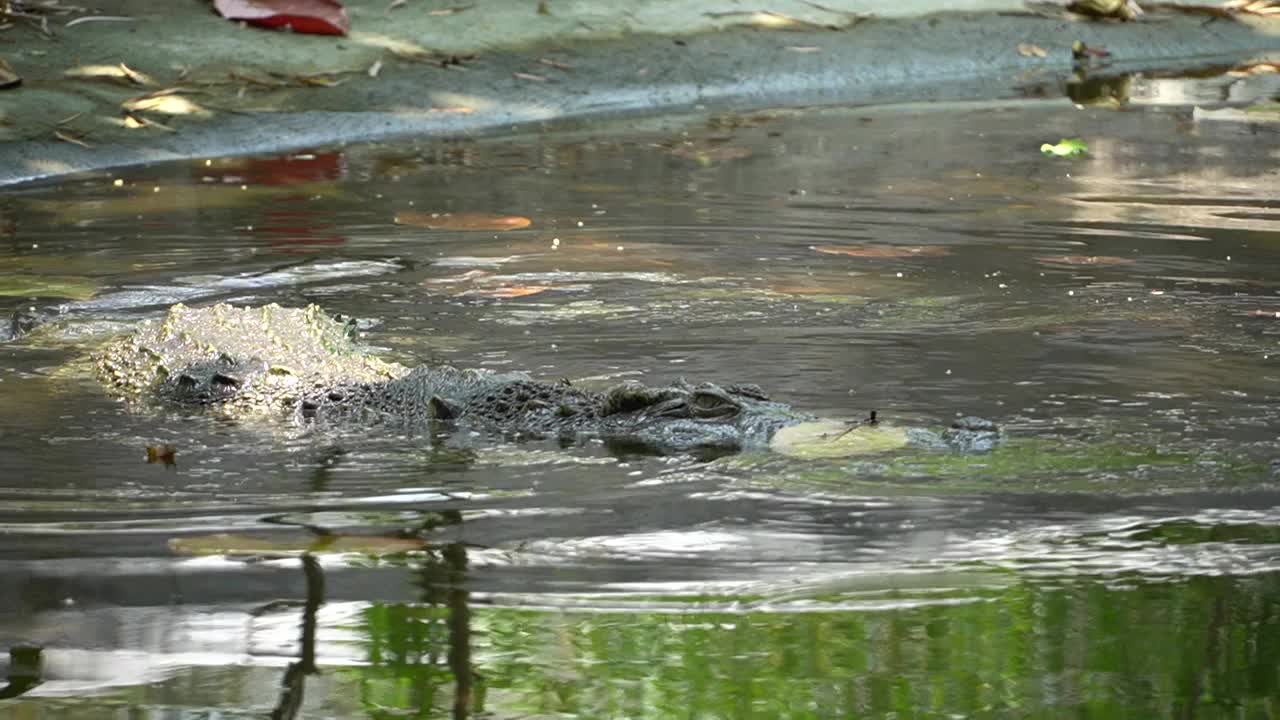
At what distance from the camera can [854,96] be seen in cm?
1448

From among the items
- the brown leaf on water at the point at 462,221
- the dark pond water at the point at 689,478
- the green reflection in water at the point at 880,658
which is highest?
the brown leaf on water at the point at 462,221

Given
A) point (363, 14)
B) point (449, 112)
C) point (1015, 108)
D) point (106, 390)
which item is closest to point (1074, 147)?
point (1015, 108)

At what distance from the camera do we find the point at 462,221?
952 centimetres

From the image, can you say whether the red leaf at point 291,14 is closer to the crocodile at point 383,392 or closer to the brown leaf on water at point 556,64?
the brown leaf on water at point 556,64

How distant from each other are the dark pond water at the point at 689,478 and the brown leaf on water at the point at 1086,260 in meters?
0.03

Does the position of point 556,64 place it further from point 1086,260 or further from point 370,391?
point 370,391

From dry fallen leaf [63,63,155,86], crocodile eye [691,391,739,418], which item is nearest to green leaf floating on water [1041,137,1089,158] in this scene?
dry fallen leaf [63,63,155,86]

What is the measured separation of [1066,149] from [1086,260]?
11.0ft

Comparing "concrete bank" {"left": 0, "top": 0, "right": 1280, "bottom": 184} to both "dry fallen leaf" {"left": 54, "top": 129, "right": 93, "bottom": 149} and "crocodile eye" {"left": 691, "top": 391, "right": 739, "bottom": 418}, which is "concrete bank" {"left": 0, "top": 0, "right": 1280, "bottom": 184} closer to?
"dry fallen leaf" {"left": 54, "top": 129, "right": 93, "bottom": 149}

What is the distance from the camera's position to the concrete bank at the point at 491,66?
39.3 ft

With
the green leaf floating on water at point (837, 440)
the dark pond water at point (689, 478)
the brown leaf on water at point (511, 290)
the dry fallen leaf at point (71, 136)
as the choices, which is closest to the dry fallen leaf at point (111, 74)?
the dry fallen leaf at point (71, 136)

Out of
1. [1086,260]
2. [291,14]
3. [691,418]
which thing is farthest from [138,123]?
[691,418]

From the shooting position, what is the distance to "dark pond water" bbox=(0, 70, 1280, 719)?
3641mm

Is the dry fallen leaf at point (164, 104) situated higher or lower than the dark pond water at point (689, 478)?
higher
